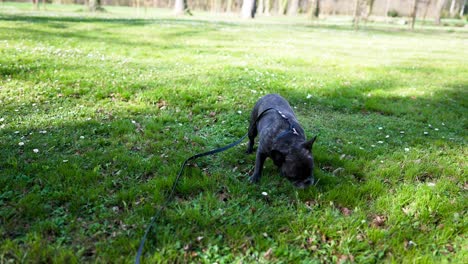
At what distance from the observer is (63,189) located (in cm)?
427

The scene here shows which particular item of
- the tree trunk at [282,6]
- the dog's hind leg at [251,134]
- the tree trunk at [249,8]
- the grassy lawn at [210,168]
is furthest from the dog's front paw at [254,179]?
the tree trunk at [282,6]

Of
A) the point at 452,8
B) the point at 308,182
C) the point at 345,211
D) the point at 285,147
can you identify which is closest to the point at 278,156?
the point at 285,147

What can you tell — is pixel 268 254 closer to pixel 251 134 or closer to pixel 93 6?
pixel 251 134

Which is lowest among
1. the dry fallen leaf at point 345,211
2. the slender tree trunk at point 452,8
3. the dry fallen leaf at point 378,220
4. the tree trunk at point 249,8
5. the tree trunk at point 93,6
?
the dry fallen leaf at point 378,220

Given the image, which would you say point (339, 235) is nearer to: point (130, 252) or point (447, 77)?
point (130, 252)

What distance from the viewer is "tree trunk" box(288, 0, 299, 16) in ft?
241

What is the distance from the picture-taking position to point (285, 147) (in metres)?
4.41

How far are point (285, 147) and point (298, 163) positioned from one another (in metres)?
0.28

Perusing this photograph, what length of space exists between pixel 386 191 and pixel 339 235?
1.38 meters

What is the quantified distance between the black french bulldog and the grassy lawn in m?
0.24

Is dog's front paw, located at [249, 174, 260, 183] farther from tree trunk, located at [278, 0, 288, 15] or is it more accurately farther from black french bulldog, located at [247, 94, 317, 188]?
tree trunk, located at [278, 0, 288, 15]

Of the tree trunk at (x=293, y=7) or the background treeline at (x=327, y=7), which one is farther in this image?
the tree trunk at (x=293, y=7)

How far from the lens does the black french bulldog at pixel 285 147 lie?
4336 mm

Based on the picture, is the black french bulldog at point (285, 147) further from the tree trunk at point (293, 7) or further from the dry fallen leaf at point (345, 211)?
the tree trunk at point (293, 7)
